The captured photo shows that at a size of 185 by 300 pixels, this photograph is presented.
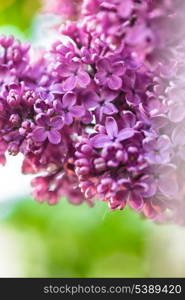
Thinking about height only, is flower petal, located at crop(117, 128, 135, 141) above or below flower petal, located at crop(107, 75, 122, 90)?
below

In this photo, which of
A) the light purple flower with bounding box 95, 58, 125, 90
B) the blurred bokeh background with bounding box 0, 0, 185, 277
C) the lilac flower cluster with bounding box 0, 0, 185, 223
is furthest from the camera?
the blurred bokeh background with bounding box 0, 0, 185, 277

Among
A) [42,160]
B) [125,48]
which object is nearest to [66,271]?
[42,160]

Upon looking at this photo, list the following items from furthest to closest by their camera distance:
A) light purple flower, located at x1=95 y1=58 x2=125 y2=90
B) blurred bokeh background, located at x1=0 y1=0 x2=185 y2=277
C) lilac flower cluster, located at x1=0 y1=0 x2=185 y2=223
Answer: blurred bokeh background, located at x1=0 y1=0 x2=185 y2=277 → light purple flower, located at x1=95 y1=58 x2=125 y2=90 → lilac flower cluster, located at x1=0 y1=0 x2=185 y2=223

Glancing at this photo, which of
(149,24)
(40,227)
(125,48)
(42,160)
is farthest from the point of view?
(40,227)

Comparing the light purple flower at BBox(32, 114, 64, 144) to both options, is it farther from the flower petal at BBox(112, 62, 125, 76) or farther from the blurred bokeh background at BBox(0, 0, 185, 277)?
A: the blurred bokeh background at BBox(0, 0, 185, 277)

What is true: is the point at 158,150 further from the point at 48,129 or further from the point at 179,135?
the point at 48,129

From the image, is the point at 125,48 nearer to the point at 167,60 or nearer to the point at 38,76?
the point at 167,60

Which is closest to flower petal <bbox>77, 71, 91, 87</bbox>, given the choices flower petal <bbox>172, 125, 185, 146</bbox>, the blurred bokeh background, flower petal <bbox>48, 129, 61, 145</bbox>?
flower petal <bbox>48, 129, 61, 145</bbox>

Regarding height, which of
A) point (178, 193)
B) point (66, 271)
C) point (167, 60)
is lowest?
point (66, 271)
